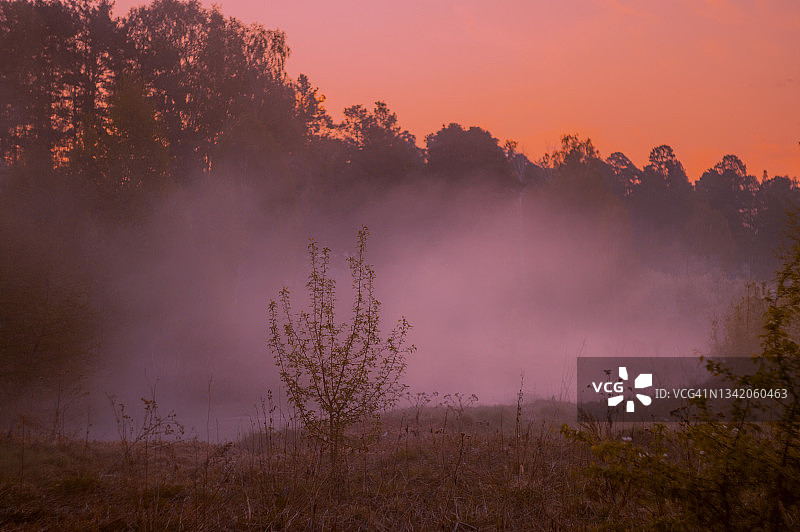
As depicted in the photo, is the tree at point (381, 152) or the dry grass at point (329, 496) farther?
the tree at point (381, 152)

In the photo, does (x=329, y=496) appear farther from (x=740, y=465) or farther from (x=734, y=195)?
(x=734, y=195)

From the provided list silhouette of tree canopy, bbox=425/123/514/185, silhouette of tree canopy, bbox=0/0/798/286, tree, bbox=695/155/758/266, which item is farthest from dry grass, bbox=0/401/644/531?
tree, bbox=695/155/758/266

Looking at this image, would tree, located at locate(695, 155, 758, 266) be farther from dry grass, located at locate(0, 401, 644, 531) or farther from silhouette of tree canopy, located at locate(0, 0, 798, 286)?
dry grass, located at locate(0, 401, 644, 531)

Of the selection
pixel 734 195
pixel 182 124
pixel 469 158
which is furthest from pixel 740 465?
pixel 734 195

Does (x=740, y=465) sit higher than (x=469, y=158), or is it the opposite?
(x=469, y=158)

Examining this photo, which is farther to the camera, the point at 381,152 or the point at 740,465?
the point at 381,152

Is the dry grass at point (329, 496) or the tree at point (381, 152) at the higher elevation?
the tree at point (381, 152)

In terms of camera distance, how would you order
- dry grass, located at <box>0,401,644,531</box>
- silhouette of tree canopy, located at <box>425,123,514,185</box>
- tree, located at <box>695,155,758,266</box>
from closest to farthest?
dry grass, located at <box>0,401,644,531</box> → silhouette of tree canopy, located at <box>425,123,514,185</box> → tree, located at <box>695,155,758,266</box>

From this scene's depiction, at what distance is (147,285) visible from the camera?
24.4 meters

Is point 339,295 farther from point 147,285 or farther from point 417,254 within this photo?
point 147,285

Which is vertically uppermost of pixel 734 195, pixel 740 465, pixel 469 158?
pixel 734 195

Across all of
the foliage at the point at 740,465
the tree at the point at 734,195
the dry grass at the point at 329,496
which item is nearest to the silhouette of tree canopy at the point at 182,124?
the dry grass at the point at 329,496

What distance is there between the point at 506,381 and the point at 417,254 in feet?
43.5

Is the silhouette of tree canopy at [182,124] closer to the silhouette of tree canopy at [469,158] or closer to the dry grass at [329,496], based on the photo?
the silhouette of tree canopy at [469,158]
